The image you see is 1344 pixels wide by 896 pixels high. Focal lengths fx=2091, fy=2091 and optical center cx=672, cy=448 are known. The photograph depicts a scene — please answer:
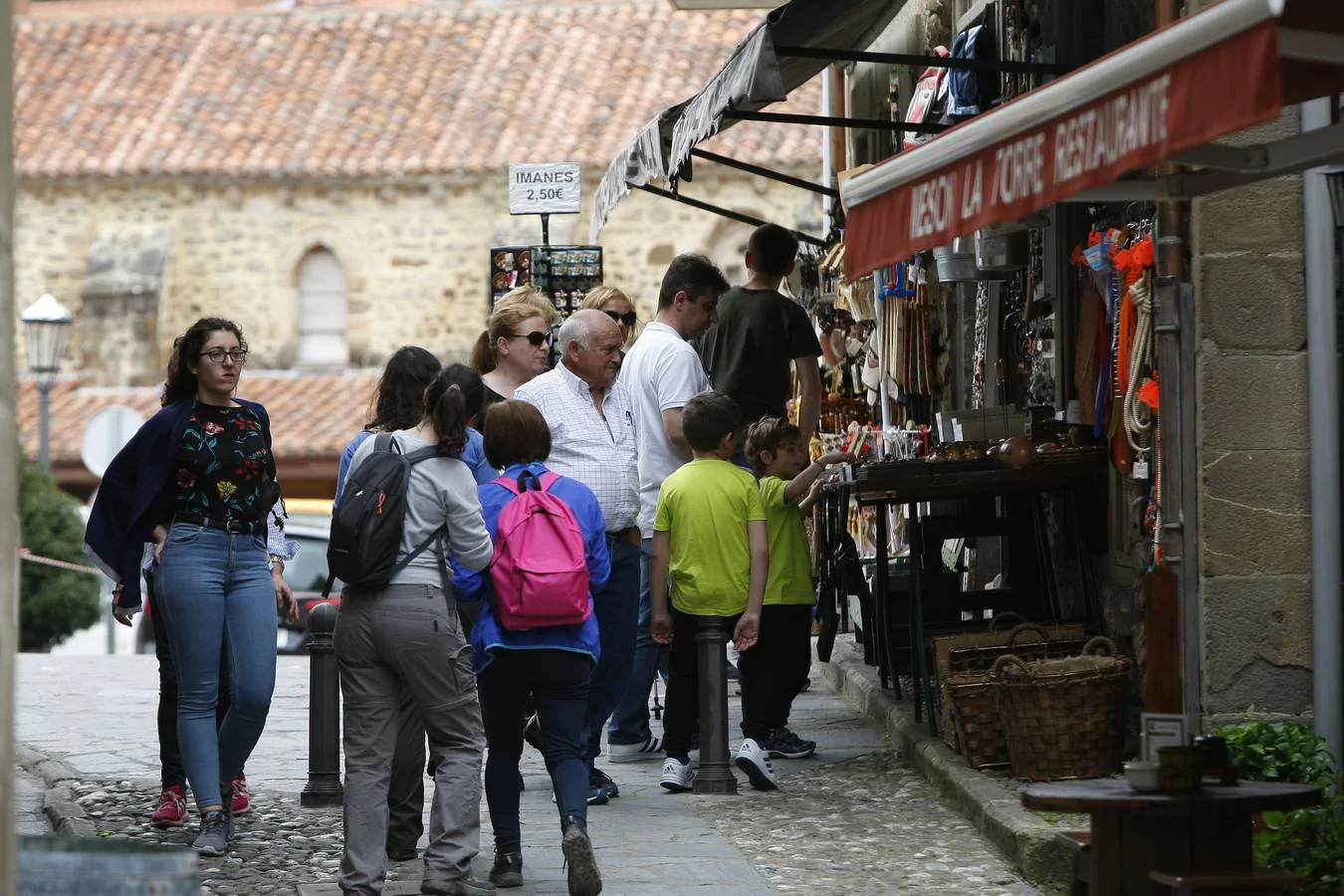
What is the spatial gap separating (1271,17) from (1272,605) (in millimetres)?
3400

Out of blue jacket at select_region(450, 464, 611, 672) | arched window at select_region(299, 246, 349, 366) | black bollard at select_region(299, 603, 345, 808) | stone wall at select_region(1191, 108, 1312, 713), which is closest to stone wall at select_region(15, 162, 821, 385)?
arched window at select_region(299, 246, 349, 366)

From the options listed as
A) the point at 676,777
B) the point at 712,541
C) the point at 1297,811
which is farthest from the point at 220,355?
the point at 1297,811

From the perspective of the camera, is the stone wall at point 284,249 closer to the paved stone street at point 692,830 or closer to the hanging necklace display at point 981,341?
the hanging necklace display at point 981,341

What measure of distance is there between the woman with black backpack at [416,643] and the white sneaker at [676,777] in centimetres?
207

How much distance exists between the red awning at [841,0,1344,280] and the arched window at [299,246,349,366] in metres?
25.0

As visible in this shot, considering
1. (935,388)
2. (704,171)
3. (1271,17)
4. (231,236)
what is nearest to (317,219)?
(231,236)

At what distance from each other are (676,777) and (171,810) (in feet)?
6.34

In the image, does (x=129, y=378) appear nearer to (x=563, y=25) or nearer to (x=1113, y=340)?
(x=563, y=25)

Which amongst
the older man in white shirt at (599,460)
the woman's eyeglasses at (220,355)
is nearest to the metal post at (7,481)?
the woman's eyeglasses at (220,355)

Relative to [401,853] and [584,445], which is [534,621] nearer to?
[401,853]

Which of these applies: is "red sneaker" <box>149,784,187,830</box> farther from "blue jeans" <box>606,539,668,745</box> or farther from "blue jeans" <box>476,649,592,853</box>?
"blue jeans" <box>606,539,668,745</box>

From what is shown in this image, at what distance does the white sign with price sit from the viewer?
11.4 metres

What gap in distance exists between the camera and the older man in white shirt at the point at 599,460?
7.28 m

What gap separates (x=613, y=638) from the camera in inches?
285
